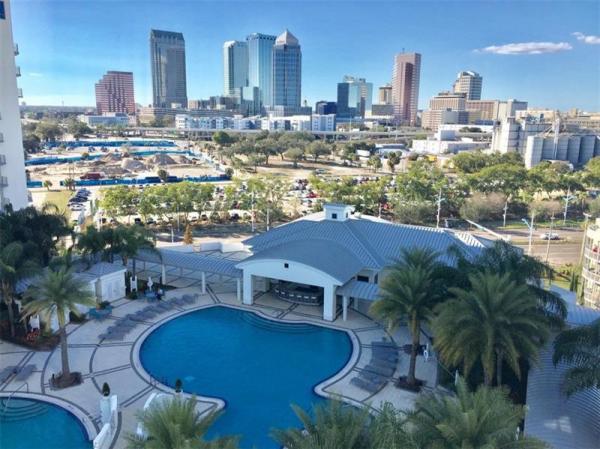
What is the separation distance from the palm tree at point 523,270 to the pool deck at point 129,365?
6282 millimetres

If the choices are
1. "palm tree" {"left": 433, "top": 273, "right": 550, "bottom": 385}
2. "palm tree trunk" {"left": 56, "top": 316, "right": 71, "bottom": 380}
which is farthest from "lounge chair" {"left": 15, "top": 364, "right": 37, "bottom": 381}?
"palm tree" {"left": 433, "top": 273, "right": 550, "bottom": 385}

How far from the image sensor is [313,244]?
32500mm

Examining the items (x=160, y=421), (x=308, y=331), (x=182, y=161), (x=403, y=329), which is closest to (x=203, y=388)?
(x=308, y=331)

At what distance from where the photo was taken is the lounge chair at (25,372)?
2224 centimetres

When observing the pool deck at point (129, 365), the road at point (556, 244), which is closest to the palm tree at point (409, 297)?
the pool deck at point (129, 365)

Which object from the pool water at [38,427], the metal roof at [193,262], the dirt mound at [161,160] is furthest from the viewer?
the dirt mound at [161,160]

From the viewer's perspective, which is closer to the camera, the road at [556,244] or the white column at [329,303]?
the white column at [329,303]

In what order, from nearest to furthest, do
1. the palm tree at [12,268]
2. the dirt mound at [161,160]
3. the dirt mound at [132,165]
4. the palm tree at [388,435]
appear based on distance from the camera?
the palm tree at [388,435] → the palm tree at [12,268] → the dirt mound at [132,165] → the dirt mound at [161,160]

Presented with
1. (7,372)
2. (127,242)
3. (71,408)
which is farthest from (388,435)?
(127,242)

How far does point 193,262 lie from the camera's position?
34.4m

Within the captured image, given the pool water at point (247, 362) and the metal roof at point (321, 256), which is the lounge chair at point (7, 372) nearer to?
the pool water at point (247, 362)

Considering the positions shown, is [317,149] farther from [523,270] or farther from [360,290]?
[523,270]

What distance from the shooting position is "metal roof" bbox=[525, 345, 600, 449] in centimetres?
1636

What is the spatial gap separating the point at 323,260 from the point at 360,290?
3.12 m
